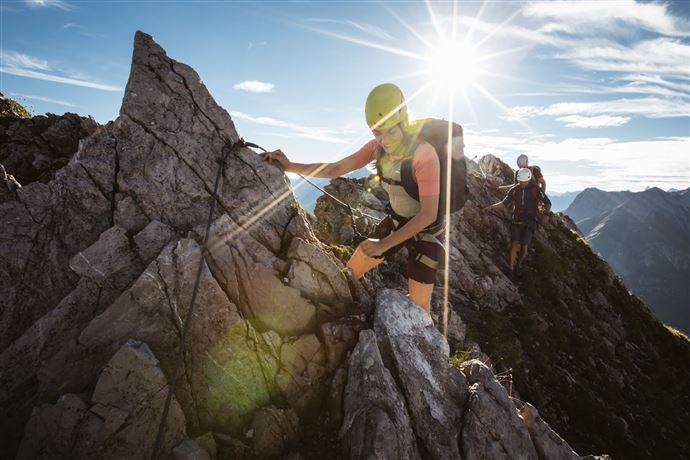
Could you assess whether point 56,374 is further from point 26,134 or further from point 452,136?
point 26,134

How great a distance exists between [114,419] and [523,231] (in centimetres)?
2241

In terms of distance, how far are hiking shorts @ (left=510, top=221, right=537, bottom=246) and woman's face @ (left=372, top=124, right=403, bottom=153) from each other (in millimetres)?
17893

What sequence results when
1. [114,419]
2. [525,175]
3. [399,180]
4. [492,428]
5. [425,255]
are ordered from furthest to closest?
[525,175] < [425,255] < [399,180] < [492,428] < [114,419]

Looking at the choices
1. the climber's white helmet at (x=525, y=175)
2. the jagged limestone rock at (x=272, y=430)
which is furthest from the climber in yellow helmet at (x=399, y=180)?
the climber's white helmet at (x=525, y=175)

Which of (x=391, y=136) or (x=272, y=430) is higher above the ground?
(x=391, y=136)

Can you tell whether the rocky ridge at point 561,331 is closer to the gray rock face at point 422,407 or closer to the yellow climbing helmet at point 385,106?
the gray rock face at point 422,407

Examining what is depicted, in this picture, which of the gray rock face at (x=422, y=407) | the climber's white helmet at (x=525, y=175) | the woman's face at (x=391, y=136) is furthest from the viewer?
the climber's white helmet at (x=525, y=175)

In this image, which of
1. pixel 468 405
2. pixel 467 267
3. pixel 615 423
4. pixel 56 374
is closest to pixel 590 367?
pixel 615 423

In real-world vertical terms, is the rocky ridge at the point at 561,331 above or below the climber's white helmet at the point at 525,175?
below

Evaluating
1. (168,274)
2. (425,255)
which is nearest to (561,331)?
(425,255)

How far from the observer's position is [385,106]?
6383 mm

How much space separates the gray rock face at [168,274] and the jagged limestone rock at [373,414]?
67cm

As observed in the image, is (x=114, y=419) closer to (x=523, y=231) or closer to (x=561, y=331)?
(x=561, y=331)

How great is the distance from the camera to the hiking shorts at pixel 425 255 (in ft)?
25.9
